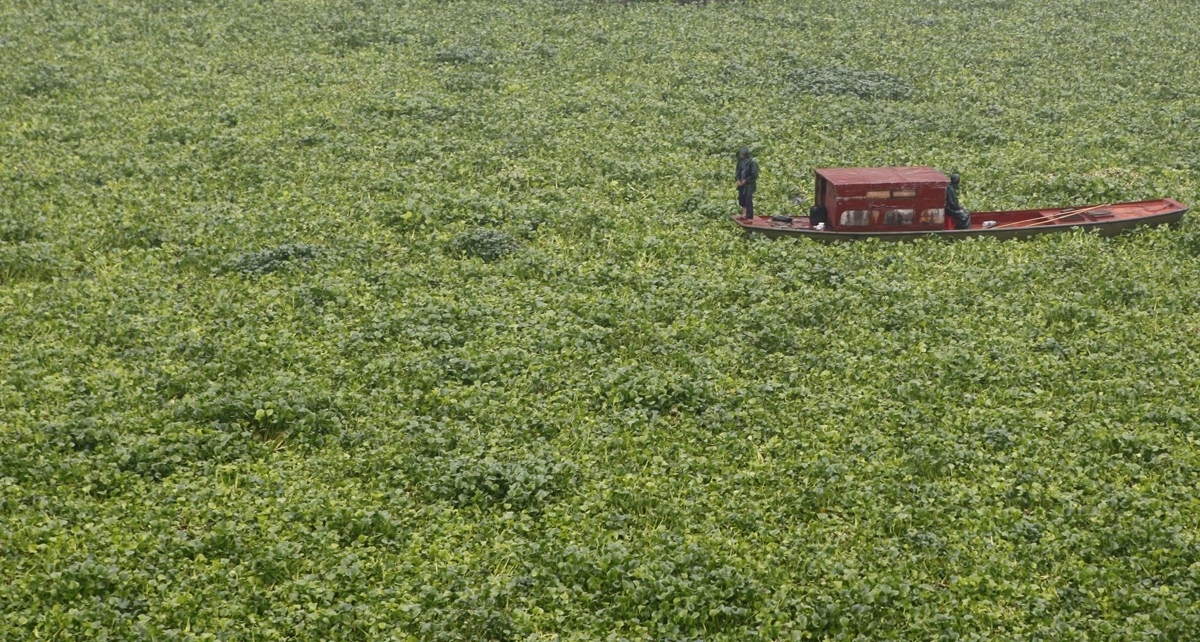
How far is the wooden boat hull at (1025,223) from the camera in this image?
22188mm

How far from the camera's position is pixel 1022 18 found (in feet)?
141

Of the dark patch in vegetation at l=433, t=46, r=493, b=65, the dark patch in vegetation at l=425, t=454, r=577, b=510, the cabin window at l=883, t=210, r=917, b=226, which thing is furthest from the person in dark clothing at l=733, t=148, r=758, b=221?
the dark patch in vegetation at l=433, t=46, r=493, b=65

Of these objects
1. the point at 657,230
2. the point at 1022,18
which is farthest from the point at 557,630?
the point at 1022,18

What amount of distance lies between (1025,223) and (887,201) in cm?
284

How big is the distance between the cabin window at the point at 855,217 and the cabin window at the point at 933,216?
3.49ft

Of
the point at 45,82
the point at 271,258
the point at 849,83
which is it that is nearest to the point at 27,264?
the point at 271,258

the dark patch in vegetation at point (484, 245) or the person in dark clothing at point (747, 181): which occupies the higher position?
the person in dark clothing at point (747, 181)

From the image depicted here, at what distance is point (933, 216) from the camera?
893 inches

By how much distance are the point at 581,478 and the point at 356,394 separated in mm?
3662

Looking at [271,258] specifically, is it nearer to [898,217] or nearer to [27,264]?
[27,264]

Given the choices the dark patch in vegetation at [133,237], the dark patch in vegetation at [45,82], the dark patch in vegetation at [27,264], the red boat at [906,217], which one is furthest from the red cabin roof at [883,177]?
the dark patch in vegetation at [45,82]

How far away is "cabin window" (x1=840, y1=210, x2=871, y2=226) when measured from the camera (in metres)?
22.4

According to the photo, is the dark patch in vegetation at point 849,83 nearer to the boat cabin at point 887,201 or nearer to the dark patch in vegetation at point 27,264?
the boat cabin at point 887,201

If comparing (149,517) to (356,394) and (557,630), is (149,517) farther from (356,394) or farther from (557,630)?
(557,630)
